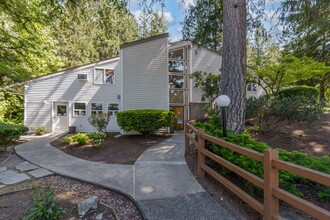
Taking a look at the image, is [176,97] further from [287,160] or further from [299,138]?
[287,160]

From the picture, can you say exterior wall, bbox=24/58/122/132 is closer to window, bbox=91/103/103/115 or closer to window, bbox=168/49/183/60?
window, bbox=91/103/103/115

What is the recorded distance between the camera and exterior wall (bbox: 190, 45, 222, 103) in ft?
41.8

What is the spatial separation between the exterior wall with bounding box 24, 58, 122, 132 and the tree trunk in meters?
9.50

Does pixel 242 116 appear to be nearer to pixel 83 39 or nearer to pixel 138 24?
pixel 83 39

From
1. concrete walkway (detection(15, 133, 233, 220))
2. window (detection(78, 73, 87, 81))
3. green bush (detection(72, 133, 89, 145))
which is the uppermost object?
window (detection(78, 73, 87, 81))

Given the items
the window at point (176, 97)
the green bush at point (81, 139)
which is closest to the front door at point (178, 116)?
the window at point (176, 97)

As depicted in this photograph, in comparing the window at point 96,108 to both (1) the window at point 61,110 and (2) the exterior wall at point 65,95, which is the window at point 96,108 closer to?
(2) the exterior wall at point 65,95

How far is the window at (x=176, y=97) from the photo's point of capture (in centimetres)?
1226

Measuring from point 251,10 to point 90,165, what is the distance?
25.5 ft

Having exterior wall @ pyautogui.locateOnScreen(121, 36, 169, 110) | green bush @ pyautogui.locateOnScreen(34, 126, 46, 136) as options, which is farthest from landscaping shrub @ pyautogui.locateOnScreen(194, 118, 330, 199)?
green bush @ pyautogui.locateOnScreen(34, 126, 46, 136)

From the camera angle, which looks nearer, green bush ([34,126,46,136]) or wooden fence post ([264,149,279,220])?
wooden fence post ([264,149,279,220])

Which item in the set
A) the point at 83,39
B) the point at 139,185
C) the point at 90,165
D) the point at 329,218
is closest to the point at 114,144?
the point at 90,165

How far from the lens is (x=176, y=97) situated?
12367 millimetres

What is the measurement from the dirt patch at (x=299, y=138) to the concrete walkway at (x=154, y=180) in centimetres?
351
